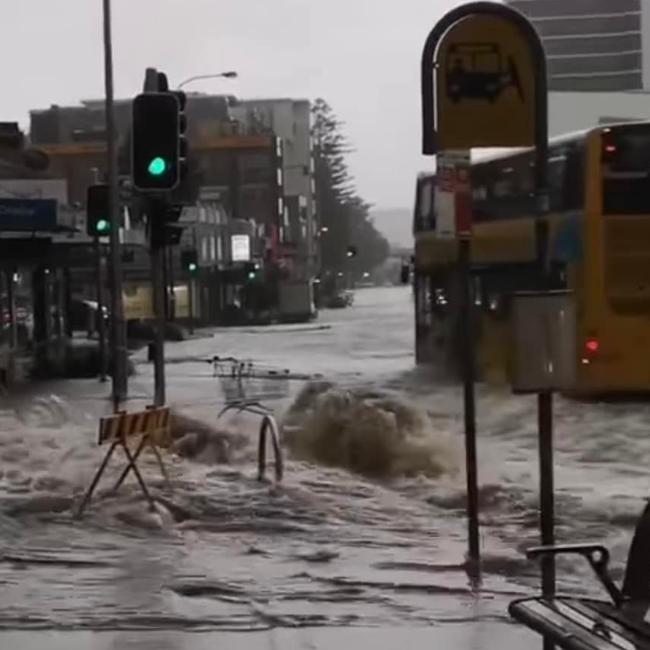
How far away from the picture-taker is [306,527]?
13000mm

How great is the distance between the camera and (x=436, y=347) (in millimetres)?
34094

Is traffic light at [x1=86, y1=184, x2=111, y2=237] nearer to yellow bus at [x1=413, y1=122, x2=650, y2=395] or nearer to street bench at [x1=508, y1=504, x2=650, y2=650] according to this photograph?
yellow bus at [x1=413, y1=122, x2=650, y2=395]

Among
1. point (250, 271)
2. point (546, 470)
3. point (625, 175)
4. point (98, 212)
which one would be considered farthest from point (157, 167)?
point (250, 271)

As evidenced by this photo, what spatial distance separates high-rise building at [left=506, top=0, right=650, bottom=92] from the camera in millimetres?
60438

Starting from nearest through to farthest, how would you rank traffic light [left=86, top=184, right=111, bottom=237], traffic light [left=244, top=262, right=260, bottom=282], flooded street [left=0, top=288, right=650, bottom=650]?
flooded street [left=0, top=288, right=650, bottom=650] → traffic light [left=86, top=184, right=111, bottom=237] → traffic light [left=244, top=262, right=260, bottom=282]

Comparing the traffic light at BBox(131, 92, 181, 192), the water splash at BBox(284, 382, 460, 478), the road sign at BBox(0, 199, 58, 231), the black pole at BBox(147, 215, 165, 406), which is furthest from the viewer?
the road sign at BBox(0, 199, 58, 231)

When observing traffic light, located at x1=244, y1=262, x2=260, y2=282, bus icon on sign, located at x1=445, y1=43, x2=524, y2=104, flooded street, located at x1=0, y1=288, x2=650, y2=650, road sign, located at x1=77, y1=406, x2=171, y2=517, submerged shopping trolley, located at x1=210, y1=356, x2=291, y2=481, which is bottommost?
submerged shopping trolley, located at x1=210, y1=356, x2=291, y2=481

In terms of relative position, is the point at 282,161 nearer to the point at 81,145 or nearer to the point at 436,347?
the point at 81,145

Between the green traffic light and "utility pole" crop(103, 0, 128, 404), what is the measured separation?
8376 mm

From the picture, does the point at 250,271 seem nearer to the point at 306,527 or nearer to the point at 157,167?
the point at 157,167

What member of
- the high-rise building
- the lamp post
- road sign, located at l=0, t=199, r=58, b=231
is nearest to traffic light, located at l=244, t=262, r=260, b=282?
the high-rise building

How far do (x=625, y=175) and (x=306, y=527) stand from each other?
11.9 metres

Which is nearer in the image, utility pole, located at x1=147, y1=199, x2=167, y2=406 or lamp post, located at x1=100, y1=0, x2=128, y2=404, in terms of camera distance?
utility pole, located at x1=147, y1=199, x2=167, y2=406

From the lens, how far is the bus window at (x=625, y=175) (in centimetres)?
2347
